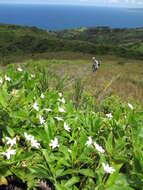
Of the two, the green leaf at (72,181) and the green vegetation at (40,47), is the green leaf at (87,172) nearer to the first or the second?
the green leaf at (72,181)

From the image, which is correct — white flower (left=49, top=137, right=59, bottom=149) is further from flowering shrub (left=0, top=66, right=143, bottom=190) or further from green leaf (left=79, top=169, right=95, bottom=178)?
green leaf (left=79, top=169, right=95, bottom=178)

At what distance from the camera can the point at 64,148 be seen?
227cm

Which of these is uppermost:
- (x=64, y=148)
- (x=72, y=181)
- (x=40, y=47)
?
(x=64, y=148)

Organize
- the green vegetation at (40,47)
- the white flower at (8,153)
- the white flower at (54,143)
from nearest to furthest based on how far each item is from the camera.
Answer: the white flower at (8,153)
the white flower at (54,143)
the green vegetation at (40,47)

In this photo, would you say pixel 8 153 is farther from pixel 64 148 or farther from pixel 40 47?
pixel 40 47

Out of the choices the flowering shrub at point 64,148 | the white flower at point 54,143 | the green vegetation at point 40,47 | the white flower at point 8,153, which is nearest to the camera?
the white flower at point 8,153

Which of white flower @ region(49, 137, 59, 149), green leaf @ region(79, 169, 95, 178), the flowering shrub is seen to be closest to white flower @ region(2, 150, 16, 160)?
the flowering shrub

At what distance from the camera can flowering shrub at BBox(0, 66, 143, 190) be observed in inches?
81.0

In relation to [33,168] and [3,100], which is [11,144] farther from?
[3,100]

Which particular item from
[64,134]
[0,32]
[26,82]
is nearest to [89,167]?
[64,134]

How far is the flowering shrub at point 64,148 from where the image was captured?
81.0 inches

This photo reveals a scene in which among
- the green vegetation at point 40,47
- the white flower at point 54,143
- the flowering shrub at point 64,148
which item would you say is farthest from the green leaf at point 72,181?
the green vegetation at point 40,47

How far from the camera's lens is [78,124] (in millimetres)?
2715

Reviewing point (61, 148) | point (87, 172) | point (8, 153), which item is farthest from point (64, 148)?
point (8, 153)
